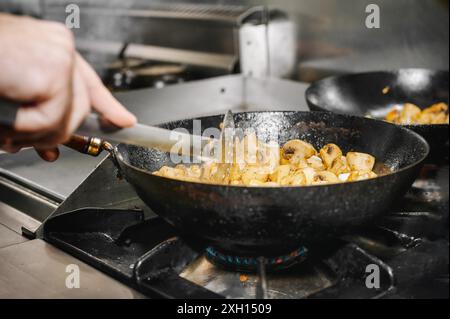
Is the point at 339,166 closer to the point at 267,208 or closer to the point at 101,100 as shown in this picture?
the point at 267,208

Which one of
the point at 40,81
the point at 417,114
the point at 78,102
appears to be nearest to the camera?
the point at 40,81

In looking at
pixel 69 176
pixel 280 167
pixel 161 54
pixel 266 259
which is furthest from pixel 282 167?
pixel 161 54

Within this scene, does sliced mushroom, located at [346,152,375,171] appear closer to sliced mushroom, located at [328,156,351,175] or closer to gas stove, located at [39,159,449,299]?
sliced mushroom, located at [328,156,351,175]

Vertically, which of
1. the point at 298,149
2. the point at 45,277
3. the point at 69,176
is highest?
the point at 298,149

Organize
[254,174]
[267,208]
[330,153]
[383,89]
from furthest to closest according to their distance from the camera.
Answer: [383,89]
[330,153]
[254,174]
[267,208]

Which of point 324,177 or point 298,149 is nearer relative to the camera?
point 324,177

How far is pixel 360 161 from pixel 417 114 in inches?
27.8

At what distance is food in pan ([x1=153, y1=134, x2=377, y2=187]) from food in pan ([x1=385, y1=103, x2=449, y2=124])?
1.84 feet

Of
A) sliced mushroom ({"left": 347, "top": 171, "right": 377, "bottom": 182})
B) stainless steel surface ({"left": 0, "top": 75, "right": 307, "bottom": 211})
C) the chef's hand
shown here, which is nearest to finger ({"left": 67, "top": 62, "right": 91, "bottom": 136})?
the chef's hand

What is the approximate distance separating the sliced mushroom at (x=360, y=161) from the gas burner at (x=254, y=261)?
228 millimetres

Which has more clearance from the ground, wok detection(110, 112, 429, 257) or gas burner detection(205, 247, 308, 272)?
wok detection(110, 112, 429, 257)

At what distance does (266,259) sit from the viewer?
1.22 metres

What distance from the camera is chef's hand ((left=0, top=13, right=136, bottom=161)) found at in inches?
31.0

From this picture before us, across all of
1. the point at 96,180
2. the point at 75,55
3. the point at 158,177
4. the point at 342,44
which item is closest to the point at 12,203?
the point at 96,180
